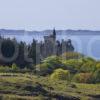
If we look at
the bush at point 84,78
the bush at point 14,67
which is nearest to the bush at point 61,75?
the bush at point 84,78

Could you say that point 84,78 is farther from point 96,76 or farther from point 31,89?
point 31,89

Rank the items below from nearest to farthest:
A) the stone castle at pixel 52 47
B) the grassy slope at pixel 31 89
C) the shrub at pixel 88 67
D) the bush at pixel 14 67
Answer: the grassy slope at pixel 31 89, the bush at pixel 14 67, the shrub at pixel 88 67, the stone castle at pixel 52 47

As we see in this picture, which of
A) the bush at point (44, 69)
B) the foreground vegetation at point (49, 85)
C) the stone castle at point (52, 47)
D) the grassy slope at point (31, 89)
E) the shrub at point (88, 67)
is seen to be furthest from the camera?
the stone castle at point (52, 47)

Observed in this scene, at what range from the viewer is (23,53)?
85.1 meters

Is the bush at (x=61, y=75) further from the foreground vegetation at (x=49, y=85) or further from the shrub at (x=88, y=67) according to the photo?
the shrub at (x=88, y=67)

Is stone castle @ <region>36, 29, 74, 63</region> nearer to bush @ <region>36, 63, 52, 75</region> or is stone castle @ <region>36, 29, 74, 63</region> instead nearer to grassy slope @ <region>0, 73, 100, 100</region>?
bush @ <region>36, 63, 52, 75</region>

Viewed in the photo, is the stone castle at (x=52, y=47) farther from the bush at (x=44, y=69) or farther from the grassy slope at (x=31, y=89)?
the grassy slope at (x=31, y=89)

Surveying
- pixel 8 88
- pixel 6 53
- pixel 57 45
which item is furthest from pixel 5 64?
pixel 57 45

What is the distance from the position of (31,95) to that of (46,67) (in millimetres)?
29963

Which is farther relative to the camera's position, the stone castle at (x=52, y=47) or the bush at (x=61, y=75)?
the stone castle at (x=52, y=47)

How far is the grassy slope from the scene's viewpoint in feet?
169

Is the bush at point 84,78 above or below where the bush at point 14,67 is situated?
below

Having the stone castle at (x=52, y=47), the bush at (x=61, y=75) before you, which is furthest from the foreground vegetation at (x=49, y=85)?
the stone castle at (x=52, y=47)

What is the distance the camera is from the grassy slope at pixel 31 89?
51.5 m
